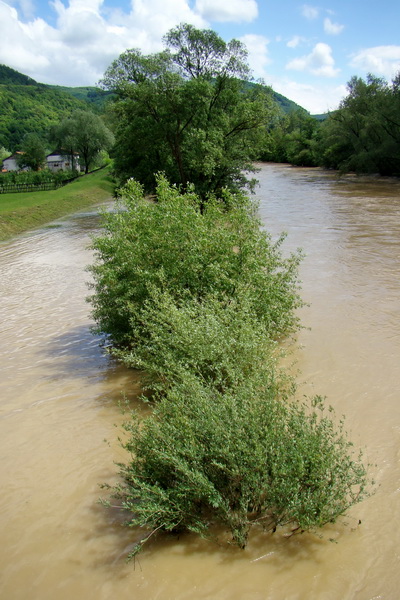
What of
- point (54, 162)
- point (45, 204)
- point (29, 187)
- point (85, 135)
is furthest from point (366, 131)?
point (54, 162)

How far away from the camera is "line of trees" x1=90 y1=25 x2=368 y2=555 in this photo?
197 inches

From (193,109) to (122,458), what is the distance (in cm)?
2389

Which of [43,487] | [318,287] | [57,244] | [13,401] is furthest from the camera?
[57,244]

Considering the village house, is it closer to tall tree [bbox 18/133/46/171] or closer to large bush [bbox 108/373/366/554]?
tall tree [bbox 18/133/46/171]

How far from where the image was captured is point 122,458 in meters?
7.05

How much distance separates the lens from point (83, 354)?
37.0 ft

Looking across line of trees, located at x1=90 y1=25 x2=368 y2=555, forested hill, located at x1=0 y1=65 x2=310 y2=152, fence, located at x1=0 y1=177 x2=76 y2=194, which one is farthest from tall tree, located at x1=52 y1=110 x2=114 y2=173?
line of trees, located at x1=90 y1=25 x2=368 y2=555

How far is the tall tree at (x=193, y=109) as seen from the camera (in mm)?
26469

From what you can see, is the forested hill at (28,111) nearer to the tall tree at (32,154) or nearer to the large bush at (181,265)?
the tall tree at (32,154)

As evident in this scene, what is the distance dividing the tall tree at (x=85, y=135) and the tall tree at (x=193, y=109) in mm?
42842

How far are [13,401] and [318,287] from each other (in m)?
10.1

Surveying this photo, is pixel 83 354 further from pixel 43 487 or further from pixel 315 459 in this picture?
pixel 315 459

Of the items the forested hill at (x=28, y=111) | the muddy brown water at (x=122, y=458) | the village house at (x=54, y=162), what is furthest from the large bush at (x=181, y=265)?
the forested hill at (x=28, y=111)

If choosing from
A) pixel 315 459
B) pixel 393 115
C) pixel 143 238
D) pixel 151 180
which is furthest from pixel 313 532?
pixel 393 115
